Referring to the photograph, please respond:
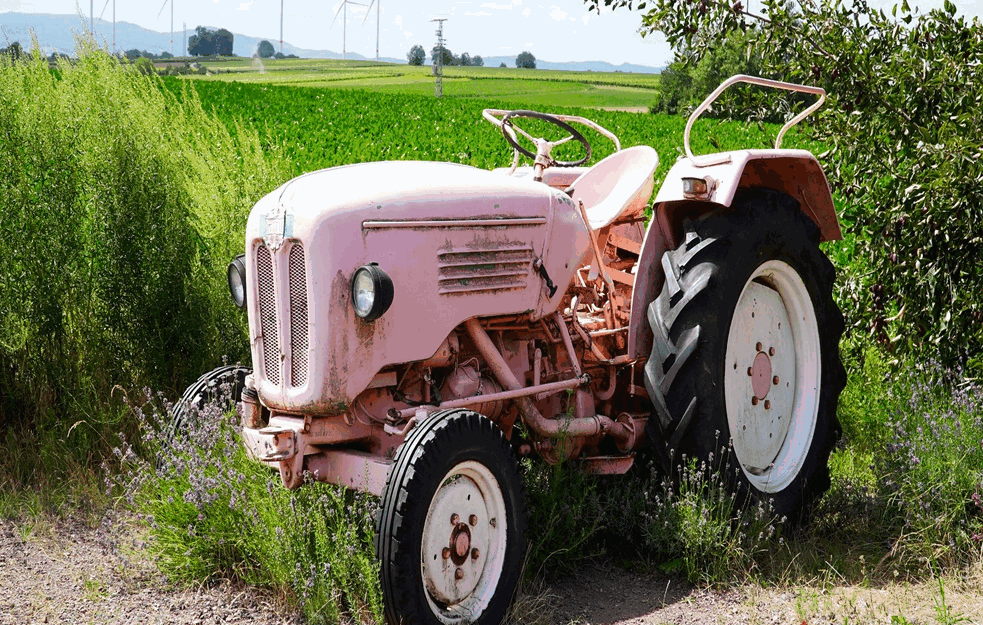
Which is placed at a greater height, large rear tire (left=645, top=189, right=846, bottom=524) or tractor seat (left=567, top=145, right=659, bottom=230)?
tractor seat (left=567, top=145, right=659, bottom=230)

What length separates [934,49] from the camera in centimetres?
534

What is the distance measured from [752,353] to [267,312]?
1.94m

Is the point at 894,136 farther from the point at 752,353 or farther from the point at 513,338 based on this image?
the point at 513,338

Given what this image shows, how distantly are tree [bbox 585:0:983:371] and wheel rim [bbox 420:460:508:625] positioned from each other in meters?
2.59

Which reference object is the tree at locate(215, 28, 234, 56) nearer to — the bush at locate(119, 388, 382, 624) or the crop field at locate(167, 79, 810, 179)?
the crop field at locate(167, 79, 810, 179)

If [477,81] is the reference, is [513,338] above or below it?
below

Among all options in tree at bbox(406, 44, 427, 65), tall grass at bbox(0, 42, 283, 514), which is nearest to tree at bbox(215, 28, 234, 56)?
tree at bbox(406, 44, 427, 65)

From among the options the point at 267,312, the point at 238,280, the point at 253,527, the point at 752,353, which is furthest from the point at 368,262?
the point at 752,353

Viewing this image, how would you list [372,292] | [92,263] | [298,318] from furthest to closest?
[92,263]
[298,318]
[372,292]

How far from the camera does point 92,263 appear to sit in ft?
16.6

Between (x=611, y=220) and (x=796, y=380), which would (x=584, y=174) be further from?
(x=796, y=380)

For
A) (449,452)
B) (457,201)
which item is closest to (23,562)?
(449,452)

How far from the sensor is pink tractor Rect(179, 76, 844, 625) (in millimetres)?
3170

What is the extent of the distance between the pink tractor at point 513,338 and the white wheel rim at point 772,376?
0.01 meters
